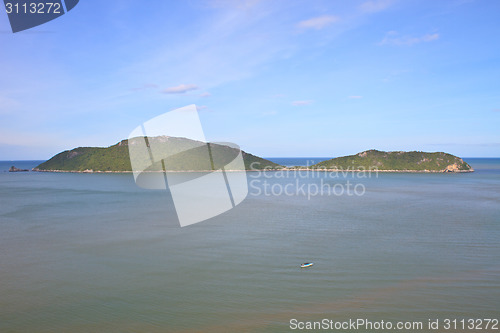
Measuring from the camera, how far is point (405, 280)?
12406mm

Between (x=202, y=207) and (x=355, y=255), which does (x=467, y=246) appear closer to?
(x=355, y=255)

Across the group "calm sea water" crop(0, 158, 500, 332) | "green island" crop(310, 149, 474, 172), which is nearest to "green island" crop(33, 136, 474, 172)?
"green island" crop(310, 149, 474, 172)

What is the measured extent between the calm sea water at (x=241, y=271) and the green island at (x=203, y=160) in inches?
3086

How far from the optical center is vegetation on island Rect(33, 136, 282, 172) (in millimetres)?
102438

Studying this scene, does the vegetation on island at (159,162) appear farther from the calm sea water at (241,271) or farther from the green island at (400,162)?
the calm sea water at (241,271)

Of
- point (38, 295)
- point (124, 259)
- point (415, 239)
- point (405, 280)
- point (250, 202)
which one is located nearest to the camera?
point (38, 295)

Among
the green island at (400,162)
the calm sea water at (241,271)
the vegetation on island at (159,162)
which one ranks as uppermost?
the vegetation on island at (159,162)

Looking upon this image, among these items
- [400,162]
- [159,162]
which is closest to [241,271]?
[159,162]

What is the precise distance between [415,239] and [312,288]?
975 centimetres

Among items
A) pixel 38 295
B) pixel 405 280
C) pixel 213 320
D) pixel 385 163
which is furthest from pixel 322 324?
pixel 385 163

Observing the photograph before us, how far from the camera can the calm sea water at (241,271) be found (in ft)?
32.7

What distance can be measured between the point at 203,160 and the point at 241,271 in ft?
310

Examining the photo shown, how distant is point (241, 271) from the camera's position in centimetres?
1365

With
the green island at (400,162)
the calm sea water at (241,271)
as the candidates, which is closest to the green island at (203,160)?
the green island at (400,162)
